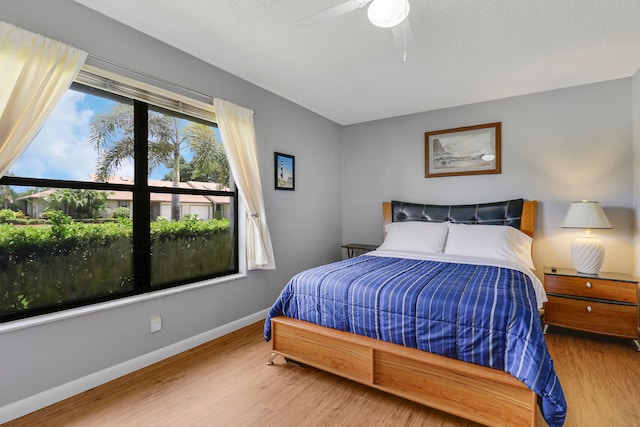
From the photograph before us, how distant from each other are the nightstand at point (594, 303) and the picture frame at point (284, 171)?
9.47 ft

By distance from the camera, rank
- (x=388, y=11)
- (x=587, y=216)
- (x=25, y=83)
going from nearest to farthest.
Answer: (x=388, y=11) → (x=25, y=83) → (x=587, y=216)

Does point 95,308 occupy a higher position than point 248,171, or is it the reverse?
point 248,171

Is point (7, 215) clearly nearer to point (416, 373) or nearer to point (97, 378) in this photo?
point (97, 378)

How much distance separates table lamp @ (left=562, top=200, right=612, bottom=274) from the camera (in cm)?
287

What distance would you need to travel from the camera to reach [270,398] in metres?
1.99

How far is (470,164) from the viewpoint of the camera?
12.7 feet

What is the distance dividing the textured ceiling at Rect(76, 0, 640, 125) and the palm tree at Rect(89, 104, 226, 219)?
0.64 m

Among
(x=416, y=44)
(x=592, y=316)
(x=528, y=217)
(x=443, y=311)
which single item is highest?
(x=416, y=44)

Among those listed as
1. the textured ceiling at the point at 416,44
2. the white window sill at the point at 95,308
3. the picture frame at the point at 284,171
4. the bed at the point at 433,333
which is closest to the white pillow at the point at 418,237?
the bed at the point at 433,333

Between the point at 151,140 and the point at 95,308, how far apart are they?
1325 millimetres

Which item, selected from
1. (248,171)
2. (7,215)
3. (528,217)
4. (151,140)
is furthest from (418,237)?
(7,215)

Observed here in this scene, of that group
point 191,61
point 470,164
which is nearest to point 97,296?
point 191,61

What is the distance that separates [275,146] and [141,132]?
4.80ft

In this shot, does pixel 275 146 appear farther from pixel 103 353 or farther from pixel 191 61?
pixel 103 353
